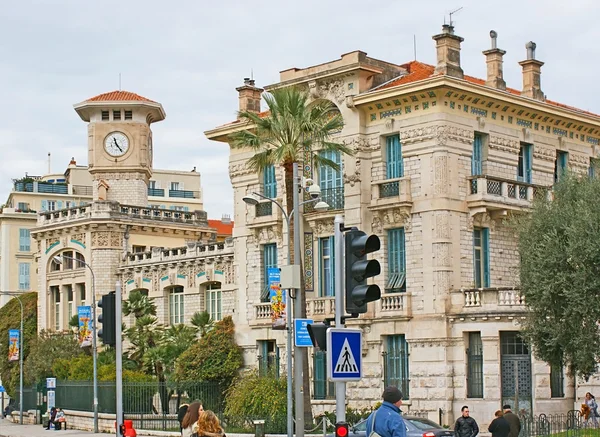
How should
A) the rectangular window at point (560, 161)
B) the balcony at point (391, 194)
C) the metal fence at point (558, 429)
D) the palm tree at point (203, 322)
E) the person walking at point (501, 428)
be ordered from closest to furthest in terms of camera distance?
the person walking at point (501, 428)
the metal fence at point (558, 429)
the balcony at point (391, 194)
the rectangular window at point (560, 161)
the palm tree at point (203, 322)

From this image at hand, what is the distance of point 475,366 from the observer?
128 ft

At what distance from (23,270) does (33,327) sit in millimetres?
24063

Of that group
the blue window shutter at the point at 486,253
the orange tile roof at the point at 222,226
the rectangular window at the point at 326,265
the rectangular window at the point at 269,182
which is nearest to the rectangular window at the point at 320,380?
the rectangular window at the point at 326,265

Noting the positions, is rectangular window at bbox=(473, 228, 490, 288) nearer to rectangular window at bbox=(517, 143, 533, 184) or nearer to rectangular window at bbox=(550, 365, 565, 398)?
rectangular window at bbox=(517, 143, 533, 184)

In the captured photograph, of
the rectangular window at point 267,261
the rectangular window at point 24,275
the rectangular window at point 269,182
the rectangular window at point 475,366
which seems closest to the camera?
the rectangular window at point 475,366

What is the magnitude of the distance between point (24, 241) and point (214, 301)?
41.7 metres

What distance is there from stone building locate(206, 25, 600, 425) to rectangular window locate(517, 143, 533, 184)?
5 centimetres

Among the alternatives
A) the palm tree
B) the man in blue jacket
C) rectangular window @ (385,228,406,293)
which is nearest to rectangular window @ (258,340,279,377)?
the palm tree

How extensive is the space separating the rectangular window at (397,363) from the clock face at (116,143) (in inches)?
1154

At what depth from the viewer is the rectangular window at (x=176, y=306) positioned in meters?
57.5

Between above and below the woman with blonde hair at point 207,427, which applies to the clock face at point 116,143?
above

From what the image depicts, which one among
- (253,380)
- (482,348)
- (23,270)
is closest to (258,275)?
(253,380)

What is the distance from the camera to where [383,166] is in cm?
4222

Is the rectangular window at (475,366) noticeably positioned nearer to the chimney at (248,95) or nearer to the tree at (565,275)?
the tree at (565,275)
